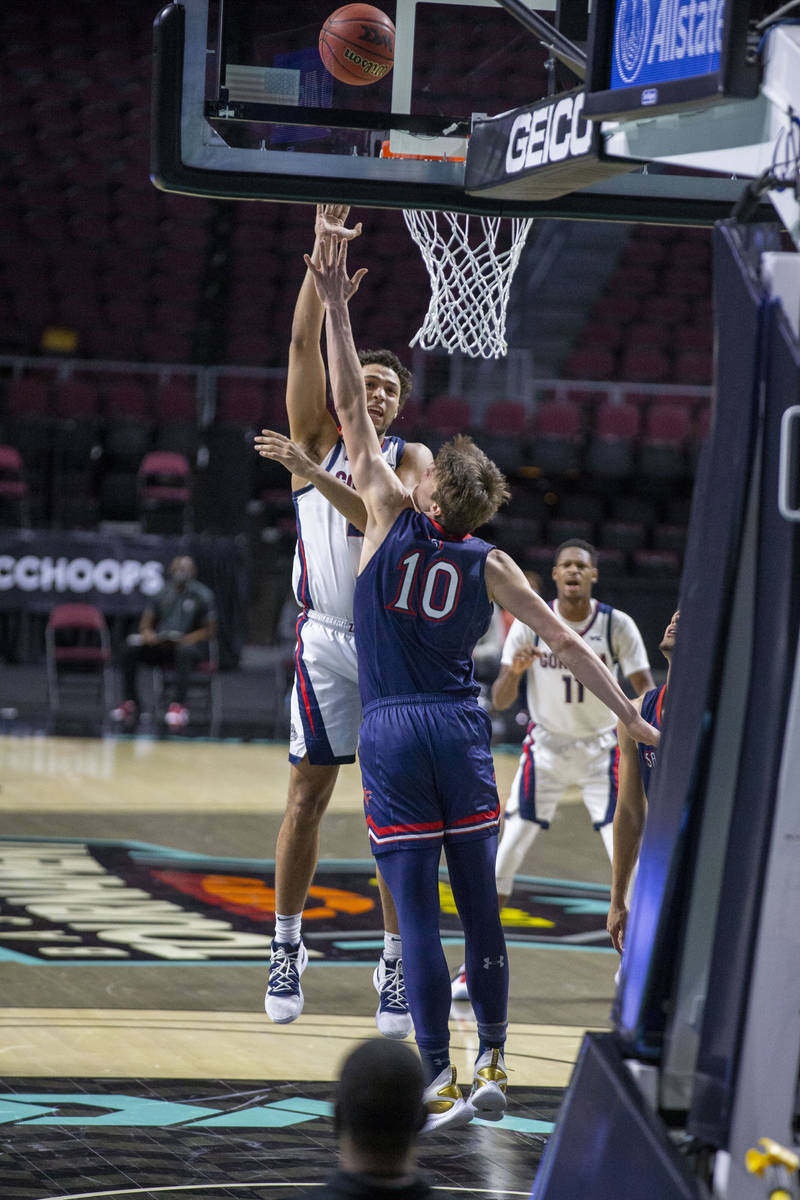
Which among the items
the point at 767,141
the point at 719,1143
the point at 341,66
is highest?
the point at 341,66

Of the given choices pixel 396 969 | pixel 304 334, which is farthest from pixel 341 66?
pixel 396 969

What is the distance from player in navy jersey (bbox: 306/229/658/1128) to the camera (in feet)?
14.4

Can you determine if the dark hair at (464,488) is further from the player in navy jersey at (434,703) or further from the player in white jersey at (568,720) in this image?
the player in white jersey at (568,720)

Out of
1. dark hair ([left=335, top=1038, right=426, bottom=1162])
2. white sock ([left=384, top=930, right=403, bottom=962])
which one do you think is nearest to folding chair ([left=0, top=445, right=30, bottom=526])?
white sock ([left=384, top=930, right=403, bottom=962])

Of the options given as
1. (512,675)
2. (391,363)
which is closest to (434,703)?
(391,363)

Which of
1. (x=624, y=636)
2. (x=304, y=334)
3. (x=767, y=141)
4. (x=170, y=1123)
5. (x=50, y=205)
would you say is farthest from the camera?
(x=50, y=205)

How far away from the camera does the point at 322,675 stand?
5402mm

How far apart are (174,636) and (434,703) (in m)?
10.6

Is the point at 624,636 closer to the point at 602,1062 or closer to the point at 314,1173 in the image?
the point at 314,1173

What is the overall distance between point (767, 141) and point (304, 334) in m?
2.23

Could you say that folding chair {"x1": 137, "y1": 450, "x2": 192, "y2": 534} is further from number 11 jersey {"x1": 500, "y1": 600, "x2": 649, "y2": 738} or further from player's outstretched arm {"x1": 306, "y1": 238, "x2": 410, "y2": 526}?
player's outstretched arm {"x1": 306, "y1": 238, "x2": 410, "y2": 526}

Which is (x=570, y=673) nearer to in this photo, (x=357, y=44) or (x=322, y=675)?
(x=322, y=675)

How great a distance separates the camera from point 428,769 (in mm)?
4410

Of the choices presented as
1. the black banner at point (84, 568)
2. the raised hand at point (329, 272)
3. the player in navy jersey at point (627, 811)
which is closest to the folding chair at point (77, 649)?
the black banner at point (84, 568)
